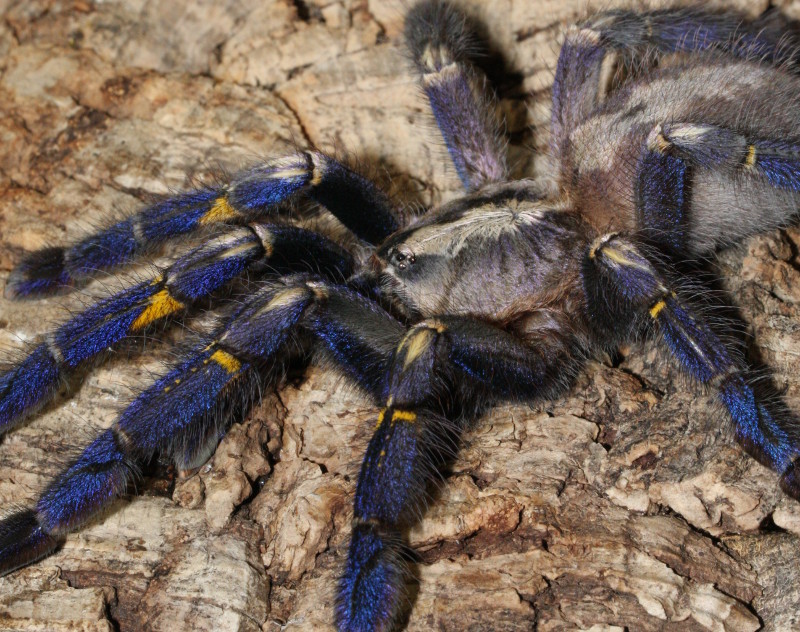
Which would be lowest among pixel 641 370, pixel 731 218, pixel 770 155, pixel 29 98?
pixel 641 370

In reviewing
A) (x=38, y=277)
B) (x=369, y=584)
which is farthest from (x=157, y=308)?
(x=369, y=584)

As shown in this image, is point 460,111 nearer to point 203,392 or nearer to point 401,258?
point 401,258

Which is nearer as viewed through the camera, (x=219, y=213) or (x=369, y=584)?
(x=369, y=584)

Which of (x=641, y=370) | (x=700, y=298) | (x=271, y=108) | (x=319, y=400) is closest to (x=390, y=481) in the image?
(x=319, y=400)

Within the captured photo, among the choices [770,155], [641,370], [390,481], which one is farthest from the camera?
[641,370]

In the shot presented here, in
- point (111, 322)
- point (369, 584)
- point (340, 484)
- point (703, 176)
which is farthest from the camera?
point (703, 176)

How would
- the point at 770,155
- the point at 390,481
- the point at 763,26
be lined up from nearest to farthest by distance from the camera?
the point at 390,481, the point at 770,155, the point at 763,26

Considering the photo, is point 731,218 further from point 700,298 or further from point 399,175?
point 399,175

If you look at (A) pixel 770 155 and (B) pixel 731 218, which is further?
(B) pixel 731 218

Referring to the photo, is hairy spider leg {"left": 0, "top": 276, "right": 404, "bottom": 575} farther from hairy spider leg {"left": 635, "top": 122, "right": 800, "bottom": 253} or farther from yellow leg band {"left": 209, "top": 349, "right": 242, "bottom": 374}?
hairy spider leg {"left": 635, "top": 122, "right": 800, "bottom": 253}
